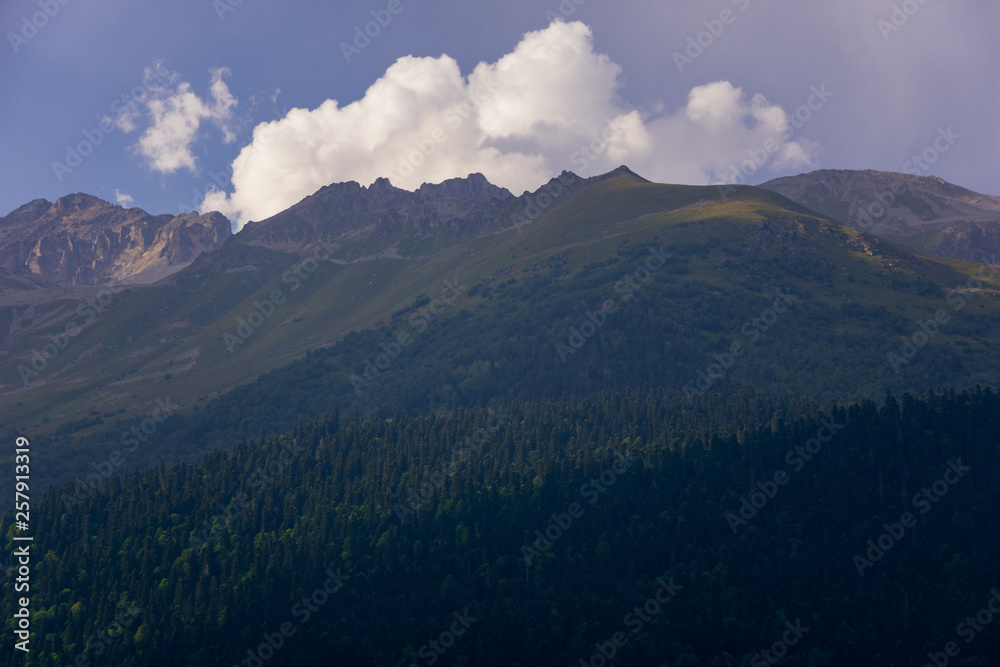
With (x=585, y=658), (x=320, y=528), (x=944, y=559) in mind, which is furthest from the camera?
(x=320, y=528)

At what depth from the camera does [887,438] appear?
630 ft

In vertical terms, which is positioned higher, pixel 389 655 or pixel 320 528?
pixel 320 528

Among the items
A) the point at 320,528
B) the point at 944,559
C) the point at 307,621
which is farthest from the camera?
Result: the point at 320,528

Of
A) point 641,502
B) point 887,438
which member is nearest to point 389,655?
point 641,502

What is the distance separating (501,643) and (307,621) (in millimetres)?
43838

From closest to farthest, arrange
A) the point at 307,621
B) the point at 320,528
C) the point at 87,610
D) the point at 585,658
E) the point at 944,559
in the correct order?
the point at 585,658 < the point at 944,559 < the point at 307,621 < the point at 87,610 < the point at 320,528

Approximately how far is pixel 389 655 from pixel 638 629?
4356 cm

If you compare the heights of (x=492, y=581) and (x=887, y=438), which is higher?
(x=887, y=438)

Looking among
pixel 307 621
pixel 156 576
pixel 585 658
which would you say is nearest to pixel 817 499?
pixel 585 658

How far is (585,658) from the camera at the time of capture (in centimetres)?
14162

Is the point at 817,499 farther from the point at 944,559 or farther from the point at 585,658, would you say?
the point at 585,658

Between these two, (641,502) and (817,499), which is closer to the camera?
(817,499)

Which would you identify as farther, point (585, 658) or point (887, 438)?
point (887, 438)

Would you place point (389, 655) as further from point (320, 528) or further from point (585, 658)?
point (320, 528)
